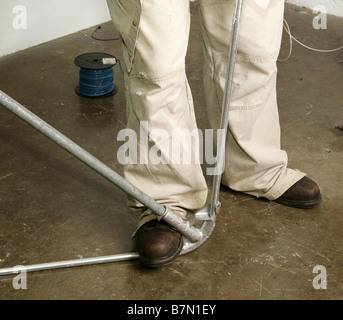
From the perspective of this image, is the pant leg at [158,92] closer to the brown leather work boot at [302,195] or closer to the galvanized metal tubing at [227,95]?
the galvanized metal tubing at [227,95]

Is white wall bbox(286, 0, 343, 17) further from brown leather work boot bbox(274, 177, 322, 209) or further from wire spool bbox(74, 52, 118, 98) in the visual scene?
brown leather work boot bbox(274, 177, 322, 209)

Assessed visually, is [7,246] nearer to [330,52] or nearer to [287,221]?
[287,221]

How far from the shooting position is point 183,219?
5.65 ft

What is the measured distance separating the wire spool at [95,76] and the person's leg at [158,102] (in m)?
0.96

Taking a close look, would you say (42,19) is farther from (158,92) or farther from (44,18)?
(158,92)

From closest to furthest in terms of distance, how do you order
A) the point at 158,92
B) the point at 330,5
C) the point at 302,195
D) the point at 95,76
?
the point at 158,92 < the point at 302,195 < the point at 95,76 < the point at 330,5

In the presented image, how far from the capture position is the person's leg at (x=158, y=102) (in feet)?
4.97

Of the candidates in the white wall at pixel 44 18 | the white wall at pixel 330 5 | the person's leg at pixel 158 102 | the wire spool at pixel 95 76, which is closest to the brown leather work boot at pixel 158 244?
the person's leg at pixel 158 102

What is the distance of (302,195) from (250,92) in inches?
15.2

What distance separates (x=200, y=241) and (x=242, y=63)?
0.55 m

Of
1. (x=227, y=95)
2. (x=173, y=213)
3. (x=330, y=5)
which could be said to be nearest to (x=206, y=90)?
(x=227, y=95)

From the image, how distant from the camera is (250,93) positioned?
183cm

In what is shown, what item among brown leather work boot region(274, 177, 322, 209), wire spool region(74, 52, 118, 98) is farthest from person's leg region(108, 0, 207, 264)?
wire spool region(74, 52, 118, 98)
